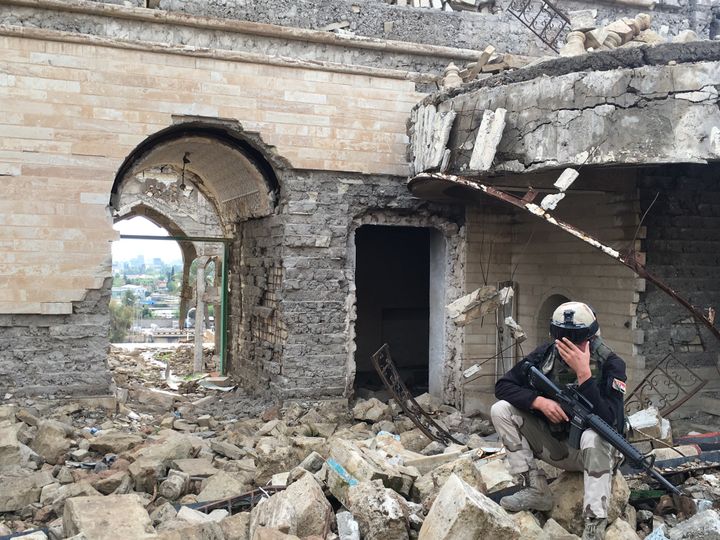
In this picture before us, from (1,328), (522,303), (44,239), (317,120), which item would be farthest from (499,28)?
(1,328)

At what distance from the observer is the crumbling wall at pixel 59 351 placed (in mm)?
8234

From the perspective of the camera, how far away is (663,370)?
27.6ft

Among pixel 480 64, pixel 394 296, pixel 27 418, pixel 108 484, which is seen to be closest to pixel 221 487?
pixel 108 484

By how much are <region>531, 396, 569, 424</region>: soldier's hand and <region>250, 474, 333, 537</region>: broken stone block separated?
154cm

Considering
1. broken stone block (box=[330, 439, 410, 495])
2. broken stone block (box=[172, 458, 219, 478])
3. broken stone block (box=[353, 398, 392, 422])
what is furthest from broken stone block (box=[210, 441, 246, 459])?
broken stone block (box=[353, 398, 392, 422])

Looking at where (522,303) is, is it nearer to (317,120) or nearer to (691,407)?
(691,407)

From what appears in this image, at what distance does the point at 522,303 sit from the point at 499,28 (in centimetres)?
411

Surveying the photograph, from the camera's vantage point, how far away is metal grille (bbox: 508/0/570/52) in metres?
10.7

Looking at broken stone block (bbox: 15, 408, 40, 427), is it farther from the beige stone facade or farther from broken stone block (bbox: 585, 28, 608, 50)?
broken stone block (bbox: 585, 28, 608, 50)

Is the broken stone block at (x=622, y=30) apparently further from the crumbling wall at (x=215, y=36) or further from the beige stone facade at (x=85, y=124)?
the beige stone facade at (x=85, y=124)

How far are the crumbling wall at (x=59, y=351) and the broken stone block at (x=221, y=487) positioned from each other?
3.52 meters

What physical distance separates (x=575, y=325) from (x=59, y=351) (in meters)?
6.37

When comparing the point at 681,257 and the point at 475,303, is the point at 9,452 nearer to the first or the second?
the point at 475,303

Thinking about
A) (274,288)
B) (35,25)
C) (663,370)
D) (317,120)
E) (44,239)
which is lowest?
(663,370)
